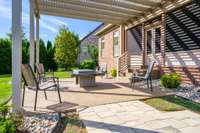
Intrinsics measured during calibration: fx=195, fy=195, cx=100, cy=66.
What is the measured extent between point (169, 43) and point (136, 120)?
556 cm

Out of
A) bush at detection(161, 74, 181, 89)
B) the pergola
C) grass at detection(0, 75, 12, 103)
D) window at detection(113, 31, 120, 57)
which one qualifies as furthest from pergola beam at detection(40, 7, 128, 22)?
bush at detection(161, 74, 181, 89)

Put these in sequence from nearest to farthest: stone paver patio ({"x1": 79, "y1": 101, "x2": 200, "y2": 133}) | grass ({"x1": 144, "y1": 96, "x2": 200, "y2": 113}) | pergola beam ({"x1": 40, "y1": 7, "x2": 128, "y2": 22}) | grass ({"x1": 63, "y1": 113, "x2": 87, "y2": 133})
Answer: stone paver patio ({"x1": 79, "y1": 101, "x2": 200, "y2": 133}), grass ({"x1": 63, "y1": 113, "x2": 87, "y2": 133}), grass ({"x1": 144, "y1": 96, "x2": 200, "y2": 113}), pergola beam ({"x1": 40, "y1": 7, "x2": 128, "y2": 22})

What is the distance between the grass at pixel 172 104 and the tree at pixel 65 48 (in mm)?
15045

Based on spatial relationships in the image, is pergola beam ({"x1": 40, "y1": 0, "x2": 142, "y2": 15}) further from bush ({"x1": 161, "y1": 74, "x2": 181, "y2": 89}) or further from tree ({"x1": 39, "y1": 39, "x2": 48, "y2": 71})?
tree ({"x1": 39, "y1": 39, "x2": 48, "y2": 71})

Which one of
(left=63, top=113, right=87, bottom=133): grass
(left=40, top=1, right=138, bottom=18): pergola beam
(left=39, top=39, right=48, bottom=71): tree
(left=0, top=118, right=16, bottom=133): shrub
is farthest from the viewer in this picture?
(left=39, top=39, right=48, bottom=71): tree

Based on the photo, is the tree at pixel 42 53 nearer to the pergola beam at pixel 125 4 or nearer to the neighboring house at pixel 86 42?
the neighboring house at pixel 86 42

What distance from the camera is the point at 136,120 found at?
3.47 metres

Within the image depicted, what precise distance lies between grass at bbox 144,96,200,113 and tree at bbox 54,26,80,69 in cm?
1505

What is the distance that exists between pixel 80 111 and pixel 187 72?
467 cm

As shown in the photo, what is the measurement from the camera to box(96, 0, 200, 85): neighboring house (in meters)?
6.86

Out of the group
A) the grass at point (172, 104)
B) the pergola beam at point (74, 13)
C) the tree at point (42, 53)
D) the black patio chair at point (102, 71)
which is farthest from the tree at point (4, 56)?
the grass at point (172, 104)

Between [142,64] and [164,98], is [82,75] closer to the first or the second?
[164,98]

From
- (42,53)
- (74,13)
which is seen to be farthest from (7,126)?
(42,53)

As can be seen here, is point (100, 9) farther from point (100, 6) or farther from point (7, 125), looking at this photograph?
point (7, 125)
